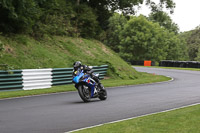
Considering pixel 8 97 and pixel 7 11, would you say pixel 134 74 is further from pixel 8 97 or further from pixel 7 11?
pixel 8 97

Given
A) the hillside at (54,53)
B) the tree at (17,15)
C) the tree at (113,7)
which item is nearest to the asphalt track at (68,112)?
the hillside at (54,53)

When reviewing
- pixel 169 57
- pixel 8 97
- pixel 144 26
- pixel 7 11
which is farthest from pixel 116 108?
pixel 169 57

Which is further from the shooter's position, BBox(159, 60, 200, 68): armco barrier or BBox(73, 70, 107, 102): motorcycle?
BBox(159, 60, 200, 68): armco barrier

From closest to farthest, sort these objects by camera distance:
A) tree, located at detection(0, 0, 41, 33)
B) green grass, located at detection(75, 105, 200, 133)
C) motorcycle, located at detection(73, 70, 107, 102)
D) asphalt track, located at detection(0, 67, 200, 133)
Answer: green grass, located at detection(75, 105, 200, 133)
asphalt track, located at detection(0, 67, 200, 133)
motorcycle, located at detection(73, 70, 107, 102)
tree, located at detection(0, 0, 41, 33)

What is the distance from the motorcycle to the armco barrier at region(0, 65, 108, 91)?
5.67 metres

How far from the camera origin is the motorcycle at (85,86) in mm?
13125

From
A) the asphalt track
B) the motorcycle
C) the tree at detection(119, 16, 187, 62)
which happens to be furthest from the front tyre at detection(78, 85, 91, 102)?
the tree at detection(119, 16, 187, 62)

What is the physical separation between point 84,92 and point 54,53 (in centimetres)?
1301

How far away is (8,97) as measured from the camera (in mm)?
15320

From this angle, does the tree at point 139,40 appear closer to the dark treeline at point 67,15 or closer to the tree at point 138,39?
the tree at point 138,39

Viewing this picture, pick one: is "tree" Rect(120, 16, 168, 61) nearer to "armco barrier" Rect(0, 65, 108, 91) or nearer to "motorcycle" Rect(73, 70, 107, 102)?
"armco barrier" Rect(0, 65, 108, 91)

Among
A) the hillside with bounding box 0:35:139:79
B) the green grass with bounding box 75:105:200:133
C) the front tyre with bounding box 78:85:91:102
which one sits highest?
the hillside with bounding box 0:35:139:79

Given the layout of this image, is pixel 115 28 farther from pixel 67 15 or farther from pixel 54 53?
pixel 54 53

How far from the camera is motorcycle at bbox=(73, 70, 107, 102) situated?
43.1ft
